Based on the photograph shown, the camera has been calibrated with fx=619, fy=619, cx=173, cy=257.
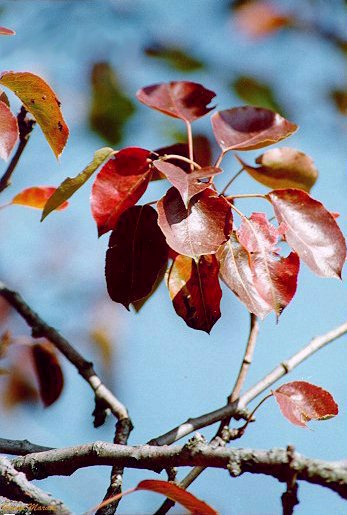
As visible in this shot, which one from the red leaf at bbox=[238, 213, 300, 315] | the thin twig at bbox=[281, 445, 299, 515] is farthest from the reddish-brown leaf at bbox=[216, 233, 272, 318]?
the thin twig at bbox=[281, 445, 299, 515]

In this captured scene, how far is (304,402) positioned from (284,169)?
1.65 feet

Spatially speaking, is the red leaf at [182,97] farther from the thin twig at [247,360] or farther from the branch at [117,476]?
the branch at [117,476]

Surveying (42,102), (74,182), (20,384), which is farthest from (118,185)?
(20,384)

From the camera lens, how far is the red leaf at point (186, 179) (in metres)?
1.03

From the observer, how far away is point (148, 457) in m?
0.89

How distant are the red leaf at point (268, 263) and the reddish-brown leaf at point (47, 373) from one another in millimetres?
746

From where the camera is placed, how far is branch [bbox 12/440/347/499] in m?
0.71

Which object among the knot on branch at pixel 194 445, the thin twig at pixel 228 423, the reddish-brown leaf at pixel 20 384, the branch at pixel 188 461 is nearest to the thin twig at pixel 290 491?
the branch at pixel 188 461

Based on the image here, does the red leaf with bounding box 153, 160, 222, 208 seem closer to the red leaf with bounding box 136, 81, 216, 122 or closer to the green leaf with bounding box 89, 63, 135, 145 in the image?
the red leaf with bounding box 136, 81, 216, 122

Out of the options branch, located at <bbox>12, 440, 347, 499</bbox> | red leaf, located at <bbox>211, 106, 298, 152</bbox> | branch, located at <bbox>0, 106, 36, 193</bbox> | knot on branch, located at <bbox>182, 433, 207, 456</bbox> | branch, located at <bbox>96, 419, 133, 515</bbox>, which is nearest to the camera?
branch, located at <bbox>12, 440, 347, 499</bbox>

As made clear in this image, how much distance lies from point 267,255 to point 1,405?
7.56 feet

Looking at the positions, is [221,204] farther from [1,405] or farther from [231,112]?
[1,405]

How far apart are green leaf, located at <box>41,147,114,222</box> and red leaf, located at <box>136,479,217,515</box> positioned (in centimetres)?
52

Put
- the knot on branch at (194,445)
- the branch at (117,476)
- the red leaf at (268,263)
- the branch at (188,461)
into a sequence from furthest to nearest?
the red leaf at (268,263), the branch at (117,476), the knot on branch at (194,445), the branch at (188,461)
